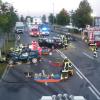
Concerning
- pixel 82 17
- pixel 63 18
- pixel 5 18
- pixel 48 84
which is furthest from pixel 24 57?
pixel 63 18

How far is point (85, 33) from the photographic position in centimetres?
6619

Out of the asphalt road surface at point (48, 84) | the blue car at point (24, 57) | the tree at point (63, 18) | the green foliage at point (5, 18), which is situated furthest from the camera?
the tree at point (63, 18)

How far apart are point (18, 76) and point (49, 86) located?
223 inches

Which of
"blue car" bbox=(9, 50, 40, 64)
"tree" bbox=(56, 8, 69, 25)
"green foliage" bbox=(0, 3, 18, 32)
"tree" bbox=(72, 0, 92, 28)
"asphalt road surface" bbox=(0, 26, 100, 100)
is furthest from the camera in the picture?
"tree" bbox=(56, 8, 69, 25)

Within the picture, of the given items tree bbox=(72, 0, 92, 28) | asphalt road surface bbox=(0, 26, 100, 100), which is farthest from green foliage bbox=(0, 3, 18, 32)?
tree bbox=(72, 0, 92, 28)

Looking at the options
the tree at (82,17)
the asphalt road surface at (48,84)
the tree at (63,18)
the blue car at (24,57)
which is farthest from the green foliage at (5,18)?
the tree at (63,18)

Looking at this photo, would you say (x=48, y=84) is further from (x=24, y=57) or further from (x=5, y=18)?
(x=5, y=18)

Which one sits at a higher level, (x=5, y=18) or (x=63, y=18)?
(x=5, y=18)

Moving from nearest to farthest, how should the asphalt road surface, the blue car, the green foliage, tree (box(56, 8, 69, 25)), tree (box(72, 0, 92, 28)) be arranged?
the asphalt road surface → the blue car → the green foliage → tree (box(72, 0, 92, 28)) → tree (box(56, 8, 69, 25))

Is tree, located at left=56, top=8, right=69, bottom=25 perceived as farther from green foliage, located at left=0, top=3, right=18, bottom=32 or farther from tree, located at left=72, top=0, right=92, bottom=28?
green foliage, located at left=0, top=3, right=18, bottom=32

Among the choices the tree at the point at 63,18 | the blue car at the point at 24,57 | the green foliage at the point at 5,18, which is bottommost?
the tree at the point at 63,18

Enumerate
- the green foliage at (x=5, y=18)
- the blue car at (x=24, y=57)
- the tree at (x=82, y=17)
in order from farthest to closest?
the tree at (x=82, y=17)
the green foliage at (x=5, y=18)
the blue car at (x=24, y=57)

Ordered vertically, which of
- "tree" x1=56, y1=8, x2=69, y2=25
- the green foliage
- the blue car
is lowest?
"tree" x1=56, y1=8, x2=69, y2=25

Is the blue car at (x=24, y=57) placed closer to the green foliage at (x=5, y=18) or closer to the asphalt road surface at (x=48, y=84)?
the asphalt road surface at (x=48, y=84)
